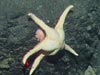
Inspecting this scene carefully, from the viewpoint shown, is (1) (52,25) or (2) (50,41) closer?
(2) (50,41)

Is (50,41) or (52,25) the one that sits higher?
(52,25)

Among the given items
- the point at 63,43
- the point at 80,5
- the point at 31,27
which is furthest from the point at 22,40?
the point at 80,5

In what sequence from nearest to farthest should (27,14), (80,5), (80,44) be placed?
(27,14) < (80,5) < (80,44)

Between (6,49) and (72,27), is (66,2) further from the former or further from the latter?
(6,49)
